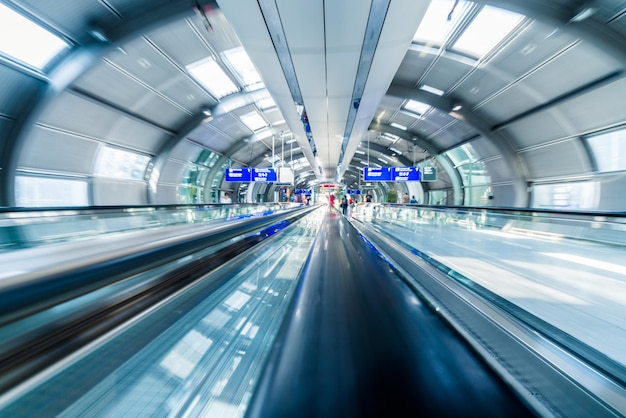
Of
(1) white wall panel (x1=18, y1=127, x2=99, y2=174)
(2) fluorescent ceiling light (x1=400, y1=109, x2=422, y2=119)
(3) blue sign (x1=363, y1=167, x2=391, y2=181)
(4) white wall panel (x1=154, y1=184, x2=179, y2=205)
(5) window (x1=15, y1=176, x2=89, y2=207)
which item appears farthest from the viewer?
(4) white wall panel (x1=154, y1=184, x2=179, y2=205)

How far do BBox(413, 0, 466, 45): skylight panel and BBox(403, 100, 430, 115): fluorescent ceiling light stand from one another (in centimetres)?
428

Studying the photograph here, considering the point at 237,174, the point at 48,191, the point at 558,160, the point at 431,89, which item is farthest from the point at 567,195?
the point at 48,191

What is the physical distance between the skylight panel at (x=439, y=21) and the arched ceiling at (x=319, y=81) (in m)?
0.05

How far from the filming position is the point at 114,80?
298 inches

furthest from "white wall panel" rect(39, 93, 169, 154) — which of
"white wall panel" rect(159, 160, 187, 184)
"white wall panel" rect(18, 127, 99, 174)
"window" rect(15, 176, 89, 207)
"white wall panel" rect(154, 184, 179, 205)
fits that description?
"white wall panel" rect(154, 184, 179, 205)

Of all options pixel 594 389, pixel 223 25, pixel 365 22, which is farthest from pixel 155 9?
pixel 594 389

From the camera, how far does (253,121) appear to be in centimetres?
1310

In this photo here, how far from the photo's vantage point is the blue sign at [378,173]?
1326 centimetres

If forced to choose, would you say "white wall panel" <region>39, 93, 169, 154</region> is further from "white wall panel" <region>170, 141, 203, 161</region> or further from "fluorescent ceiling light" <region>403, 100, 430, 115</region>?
"fluorescent ceiling light" <region>403, 100, 430, 115</region>

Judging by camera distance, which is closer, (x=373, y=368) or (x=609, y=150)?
(x=373, y=368)

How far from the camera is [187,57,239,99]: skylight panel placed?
24.8 ft

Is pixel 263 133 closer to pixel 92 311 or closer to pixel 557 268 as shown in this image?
pixel 557 268

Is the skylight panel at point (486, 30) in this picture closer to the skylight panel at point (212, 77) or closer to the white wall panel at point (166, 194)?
the skylight panel at point (212, 77)

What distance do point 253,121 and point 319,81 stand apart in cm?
859
